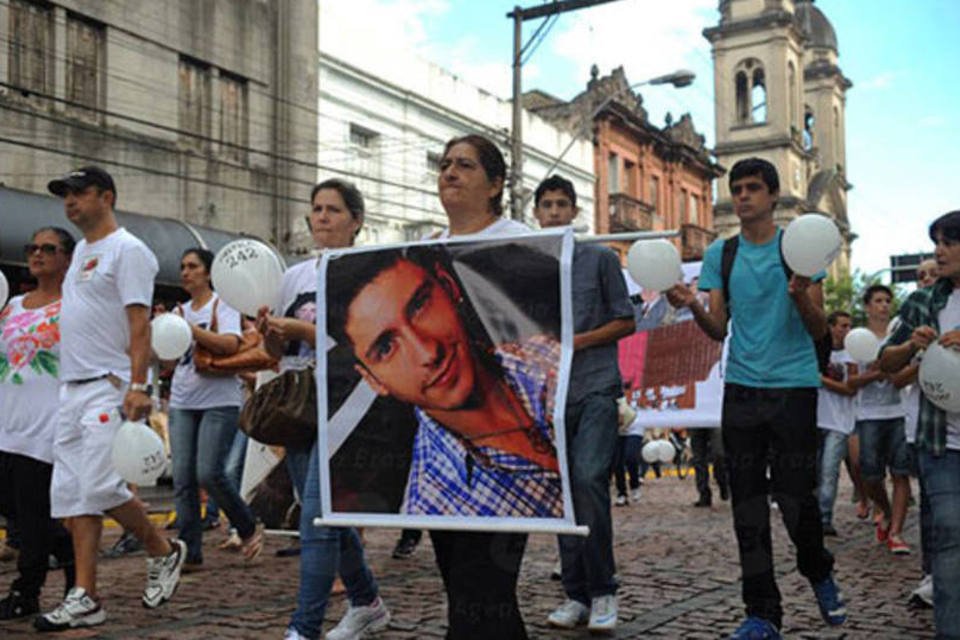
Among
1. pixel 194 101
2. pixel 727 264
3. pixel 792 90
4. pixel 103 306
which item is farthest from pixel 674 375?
pixel 792 90

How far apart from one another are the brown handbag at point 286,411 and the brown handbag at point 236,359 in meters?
2.25

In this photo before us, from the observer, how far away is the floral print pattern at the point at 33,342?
5875mm

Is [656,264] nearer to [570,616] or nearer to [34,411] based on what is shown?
[570,616]

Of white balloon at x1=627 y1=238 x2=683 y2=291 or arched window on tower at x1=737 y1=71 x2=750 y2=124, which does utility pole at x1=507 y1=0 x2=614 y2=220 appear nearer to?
white balloon at x1=627 y1=238 x2=683 y2=291

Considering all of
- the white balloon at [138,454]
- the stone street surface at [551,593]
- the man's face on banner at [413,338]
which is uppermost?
the man's face on banner at [413,338]

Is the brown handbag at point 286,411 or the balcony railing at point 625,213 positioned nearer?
the brown handbag at point 286,411

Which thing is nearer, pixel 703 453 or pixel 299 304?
pixel 299 304

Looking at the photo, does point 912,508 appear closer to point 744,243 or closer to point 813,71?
point 744,243

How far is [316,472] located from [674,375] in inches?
284

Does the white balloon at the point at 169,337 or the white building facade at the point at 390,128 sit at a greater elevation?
the white building facade at the point at 390,128

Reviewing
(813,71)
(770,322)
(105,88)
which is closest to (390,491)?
(770,322)

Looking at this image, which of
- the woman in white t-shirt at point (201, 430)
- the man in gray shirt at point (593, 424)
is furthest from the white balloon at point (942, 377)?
the woman in white t-shirt at point (201, 430)

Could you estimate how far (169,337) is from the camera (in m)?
6.11

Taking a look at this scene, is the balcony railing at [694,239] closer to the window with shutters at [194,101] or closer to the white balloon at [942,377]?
the window with shutters at [194,101]
